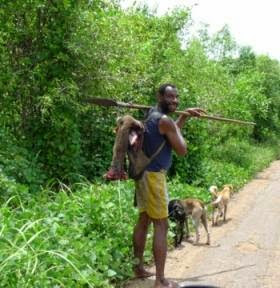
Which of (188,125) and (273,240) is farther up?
(188,125)

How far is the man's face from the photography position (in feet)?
17.9

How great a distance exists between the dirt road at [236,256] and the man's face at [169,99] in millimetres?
1724

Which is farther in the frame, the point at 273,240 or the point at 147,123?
the point at 273,240

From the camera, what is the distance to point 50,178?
27.3ft

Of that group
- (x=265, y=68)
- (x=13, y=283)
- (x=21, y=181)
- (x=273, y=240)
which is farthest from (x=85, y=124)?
(x=265, y=68)

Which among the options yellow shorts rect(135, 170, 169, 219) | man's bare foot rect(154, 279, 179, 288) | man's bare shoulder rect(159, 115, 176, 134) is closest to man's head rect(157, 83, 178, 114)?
man's bare shoulder rect(159, 115, 176, 134)

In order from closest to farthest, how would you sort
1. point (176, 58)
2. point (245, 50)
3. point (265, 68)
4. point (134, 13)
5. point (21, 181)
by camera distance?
Answer: point (21, 181), point (134, 13), point (176, 58), point (265, 68), point (245, 50)

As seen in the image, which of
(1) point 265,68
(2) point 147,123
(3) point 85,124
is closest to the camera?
(2) point 147,123

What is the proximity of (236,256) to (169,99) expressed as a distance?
2711 mm

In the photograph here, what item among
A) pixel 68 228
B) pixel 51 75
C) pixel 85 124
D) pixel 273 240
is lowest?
→ pixel 273 240

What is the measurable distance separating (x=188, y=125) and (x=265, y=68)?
14813mm

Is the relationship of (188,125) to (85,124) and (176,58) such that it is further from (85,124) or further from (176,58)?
(85,124)

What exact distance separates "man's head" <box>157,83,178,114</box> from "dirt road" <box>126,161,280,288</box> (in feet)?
5.67

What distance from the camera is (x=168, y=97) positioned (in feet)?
17.9
